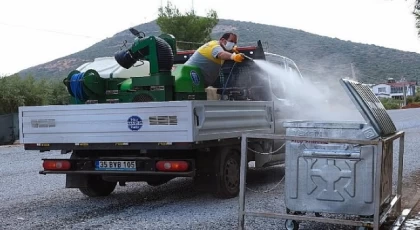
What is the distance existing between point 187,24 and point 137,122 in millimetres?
27869

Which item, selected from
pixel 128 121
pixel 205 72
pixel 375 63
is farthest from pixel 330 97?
pixel 375 63

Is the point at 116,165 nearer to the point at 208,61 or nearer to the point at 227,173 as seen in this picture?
the point at 227,173

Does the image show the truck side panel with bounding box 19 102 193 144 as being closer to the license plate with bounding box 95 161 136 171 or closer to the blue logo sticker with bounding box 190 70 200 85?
the license plate with bounding box 95 161 136 171

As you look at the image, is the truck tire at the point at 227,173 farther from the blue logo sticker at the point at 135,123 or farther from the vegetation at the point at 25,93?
the vegetation at the point at 25,93

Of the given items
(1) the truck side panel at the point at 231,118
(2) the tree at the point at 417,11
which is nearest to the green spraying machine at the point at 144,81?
(1) the truck side panel at the point at 231,118

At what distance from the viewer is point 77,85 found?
8273mm

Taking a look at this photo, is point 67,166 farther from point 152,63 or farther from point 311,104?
point 311,104

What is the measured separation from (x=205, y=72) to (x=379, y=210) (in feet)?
13.5

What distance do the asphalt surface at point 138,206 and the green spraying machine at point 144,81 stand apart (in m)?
1.45

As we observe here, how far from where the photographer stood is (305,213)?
569 centimetres

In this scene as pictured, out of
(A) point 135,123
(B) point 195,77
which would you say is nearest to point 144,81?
(B) point 195,77

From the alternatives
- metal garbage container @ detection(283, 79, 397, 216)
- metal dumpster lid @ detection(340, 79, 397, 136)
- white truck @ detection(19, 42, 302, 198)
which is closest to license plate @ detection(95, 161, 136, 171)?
white truck @ detection(19, 42, 302, 198)

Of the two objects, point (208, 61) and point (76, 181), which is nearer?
point (76, 181)

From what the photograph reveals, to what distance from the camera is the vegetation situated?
25.6 meters
